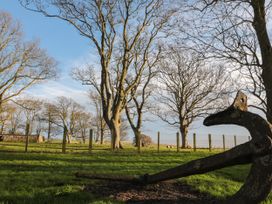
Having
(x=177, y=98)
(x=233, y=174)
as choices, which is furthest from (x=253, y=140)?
(x=177, y=98)

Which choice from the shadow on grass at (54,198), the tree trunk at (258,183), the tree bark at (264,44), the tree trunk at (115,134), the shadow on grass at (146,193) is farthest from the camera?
the tree trunk at (115,134)

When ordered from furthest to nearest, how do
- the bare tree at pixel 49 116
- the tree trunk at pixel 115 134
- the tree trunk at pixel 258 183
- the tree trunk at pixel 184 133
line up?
the bare tree at pixel 49 116 < the tree trunk at pixel 184 133 < the tree trunk at pixel 115 134 < the tree trunk at pixel 258 183

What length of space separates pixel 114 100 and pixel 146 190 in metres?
21.6

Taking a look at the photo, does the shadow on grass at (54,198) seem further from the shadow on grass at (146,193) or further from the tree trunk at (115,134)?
the tree trunk at (115,134)

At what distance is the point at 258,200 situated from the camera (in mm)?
3451

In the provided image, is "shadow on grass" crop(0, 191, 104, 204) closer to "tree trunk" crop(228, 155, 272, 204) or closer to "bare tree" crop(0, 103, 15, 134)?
"tree trunk" crop(228, 155, 272, 204)

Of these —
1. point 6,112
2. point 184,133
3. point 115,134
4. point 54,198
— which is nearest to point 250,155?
point 54,198

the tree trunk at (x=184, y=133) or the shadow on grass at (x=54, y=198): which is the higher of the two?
the tree trunk at (x=184, y=133)

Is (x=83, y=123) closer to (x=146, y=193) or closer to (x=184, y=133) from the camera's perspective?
(x=184, y=133)

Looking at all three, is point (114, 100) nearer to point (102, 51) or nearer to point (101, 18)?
point (102, 51)

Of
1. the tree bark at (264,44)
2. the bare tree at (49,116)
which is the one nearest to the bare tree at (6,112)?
the bare tree at (49,116)

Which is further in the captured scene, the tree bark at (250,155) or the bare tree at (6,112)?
the bare tree at (6,112)

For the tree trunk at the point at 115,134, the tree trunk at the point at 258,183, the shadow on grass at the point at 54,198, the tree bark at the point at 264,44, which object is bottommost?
the shadow on grass at the point at 54,198

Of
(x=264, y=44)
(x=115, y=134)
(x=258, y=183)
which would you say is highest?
(x=264, y=44)
